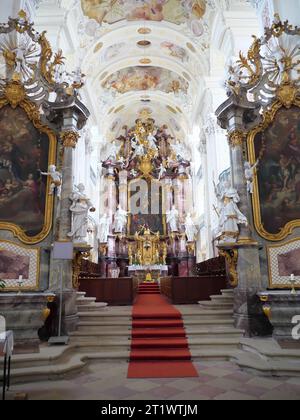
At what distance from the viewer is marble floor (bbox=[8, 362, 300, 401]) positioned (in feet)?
14.6

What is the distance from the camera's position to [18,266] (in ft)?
26.3

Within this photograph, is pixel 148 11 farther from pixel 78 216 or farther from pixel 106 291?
pixel 106 291

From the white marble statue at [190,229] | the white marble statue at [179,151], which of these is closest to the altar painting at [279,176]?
the white marble statue at [190,229]

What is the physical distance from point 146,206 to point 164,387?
71.0ft

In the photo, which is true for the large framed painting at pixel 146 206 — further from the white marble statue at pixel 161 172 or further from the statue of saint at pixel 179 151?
the statue of saint at pixel 179 151

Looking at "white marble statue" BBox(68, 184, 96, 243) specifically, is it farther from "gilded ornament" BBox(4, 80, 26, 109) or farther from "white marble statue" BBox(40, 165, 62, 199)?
"gilded ornament" BBox(4, 80, 26, 109)

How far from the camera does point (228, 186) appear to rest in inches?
342

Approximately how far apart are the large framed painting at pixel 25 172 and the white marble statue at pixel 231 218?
4.23 metres

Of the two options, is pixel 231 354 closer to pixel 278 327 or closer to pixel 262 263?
pixel 278 327

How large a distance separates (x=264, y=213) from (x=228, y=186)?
1.12 m

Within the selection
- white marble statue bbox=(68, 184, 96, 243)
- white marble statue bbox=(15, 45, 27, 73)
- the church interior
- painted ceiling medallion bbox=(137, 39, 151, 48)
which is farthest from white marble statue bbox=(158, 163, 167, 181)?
white marble statue bbox=(68, 184, 96, 243)

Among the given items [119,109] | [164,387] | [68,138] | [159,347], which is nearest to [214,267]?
[159,347]

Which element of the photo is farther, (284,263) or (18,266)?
(284,263)

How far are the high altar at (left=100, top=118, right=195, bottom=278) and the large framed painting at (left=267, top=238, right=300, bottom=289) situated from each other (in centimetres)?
1401
